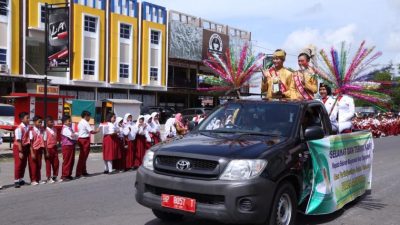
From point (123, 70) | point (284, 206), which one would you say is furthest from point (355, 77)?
point (123, 70)

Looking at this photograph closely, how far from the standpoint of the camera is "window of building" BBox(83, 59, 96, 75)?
1569 inches

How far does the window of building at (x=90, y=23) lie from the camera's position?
131 ft

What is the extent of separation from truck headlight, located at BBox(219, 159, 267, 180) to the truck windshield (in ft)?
3.34

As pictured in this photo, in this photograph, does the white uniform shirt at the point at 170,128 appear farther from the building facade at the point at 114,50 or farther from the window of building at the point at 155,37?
the window of building at the point at 155,37

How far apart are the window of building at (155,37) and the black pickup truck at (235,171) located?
4125cm

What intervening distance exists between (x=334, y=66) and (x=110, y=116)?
6849mm

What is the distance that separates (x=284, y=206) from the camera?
548cm

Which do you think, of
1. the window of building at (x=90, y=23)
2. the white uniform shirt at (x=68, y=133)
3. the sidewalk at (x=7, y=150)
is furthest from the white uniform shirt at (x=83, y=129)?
the window of building at (x=90, y=23)

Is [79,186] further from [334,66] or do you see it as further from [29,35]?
[29,35]

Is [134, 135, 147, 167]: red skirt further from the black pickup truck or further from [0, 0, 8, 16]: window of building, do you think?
[0, 0, 8, 16]: window of building

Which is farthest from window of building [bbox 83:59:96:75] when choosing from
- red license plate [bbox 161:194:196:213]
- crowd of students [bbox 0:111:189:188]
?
red license plate [bbox 161:194:196:213]

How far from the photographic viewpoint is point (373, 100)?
766cm

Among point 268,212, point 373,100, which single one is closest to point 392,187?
point 373,100

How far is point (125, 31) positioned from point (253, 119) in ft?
129
